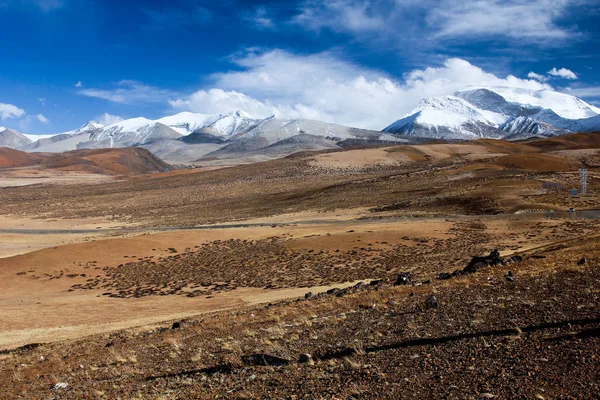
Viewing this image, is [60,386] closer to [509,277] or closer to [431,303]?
[431,303]

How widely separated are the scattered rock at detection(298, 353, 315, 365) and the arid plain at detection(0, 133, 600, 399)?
0.13 feet

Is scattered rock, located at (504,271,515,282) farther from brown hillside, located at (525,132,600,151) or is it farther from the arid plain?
brown hillside, located at (525,132,600,151)

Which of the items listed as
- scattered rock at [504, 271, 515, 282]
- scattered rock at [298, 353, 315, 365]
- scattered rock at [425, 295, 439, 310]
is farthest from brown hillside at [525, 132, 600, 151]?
scattered rock at [298, 353, 315, 365]

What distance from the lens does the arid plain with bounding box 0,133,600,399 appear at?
24.5 ft

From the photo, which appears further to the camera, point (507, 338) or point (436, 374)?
point (507, 338)

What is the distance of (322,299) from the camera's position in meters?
14.9

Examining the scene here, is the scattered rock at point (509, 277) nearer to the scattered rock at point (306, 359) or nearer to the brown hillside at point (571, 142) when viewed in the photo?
the scattered rock at point (306, 359)

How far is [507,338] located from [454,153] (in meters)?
123

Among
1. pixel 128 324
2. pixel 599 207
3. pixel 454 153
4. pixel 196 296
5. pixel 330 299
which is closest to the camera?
pixel 330 299

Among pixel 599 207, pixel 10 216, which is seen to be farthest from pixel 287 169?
pixel 599 207

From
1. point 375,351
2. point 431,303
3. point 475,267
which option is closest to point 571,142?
point 475,267

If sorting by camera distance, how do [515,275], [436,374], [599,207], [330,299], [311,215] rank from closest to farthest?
[436,374], [515,275], [330,299], [599,207], [311,215]

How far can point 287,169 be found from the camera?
106688mm

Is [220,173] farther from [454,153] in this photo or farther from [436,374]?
[436,374]
